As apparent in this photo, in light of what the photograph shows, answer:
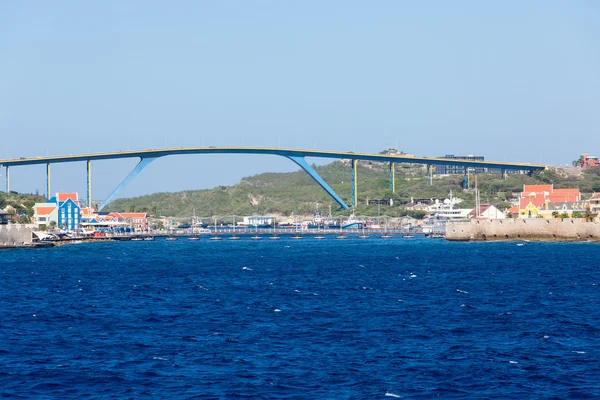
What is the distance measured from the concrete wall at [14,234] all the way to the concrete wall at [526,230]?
4421 cm

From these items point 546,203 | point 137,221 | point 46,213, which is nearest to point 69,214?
point 46,213

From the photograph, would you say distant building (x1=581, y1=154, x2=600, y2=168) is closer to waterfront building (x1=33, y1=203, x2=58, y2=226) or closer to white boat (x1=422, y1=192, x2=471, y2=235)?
white boat (x1=422, y1=192, x2=471, y2=235)

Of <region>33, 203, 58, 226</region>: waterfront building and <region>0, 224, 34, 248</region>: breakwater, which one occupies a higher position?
<region>33, 203, 58, 226</region>: waterfront building

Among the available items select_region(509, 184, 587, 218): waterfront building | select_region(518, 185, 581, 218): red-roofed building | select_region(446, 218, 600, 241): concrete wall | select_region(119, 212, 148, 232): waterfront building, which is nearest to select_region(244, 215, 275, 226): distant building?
select_region(119, 212, 148, 232): waterfront building

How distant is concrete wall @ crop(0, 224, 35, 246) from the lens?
95463 millimetres

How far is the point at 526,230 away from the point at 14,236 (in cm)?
5058

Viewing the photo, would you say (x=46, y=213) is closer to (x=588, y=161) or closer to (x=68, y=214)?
(x=68, y=214)

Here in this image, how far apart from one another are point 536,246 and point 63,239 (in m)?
55.9

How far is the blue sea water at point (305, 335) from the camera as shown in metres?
22.6

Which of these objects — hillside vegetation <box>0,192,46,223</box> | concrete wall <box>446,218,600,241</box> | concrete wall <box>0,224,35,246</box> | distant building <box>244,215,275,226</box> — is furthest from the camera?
distant building <box>244,215,275,226</box>

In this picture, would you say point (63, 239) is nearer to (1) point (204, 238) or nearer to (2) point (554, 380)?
(1) point (204, 238)

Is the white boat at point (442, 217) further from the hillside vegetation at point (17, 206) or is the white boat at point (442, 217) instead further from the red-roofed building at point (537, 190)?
the hillside vegetation at point (17, 206)

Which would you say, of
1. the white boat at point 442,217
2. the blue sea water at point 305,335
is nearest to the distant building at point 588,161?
the white boat at point 442,217

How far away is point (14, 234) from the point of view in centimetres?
9650
